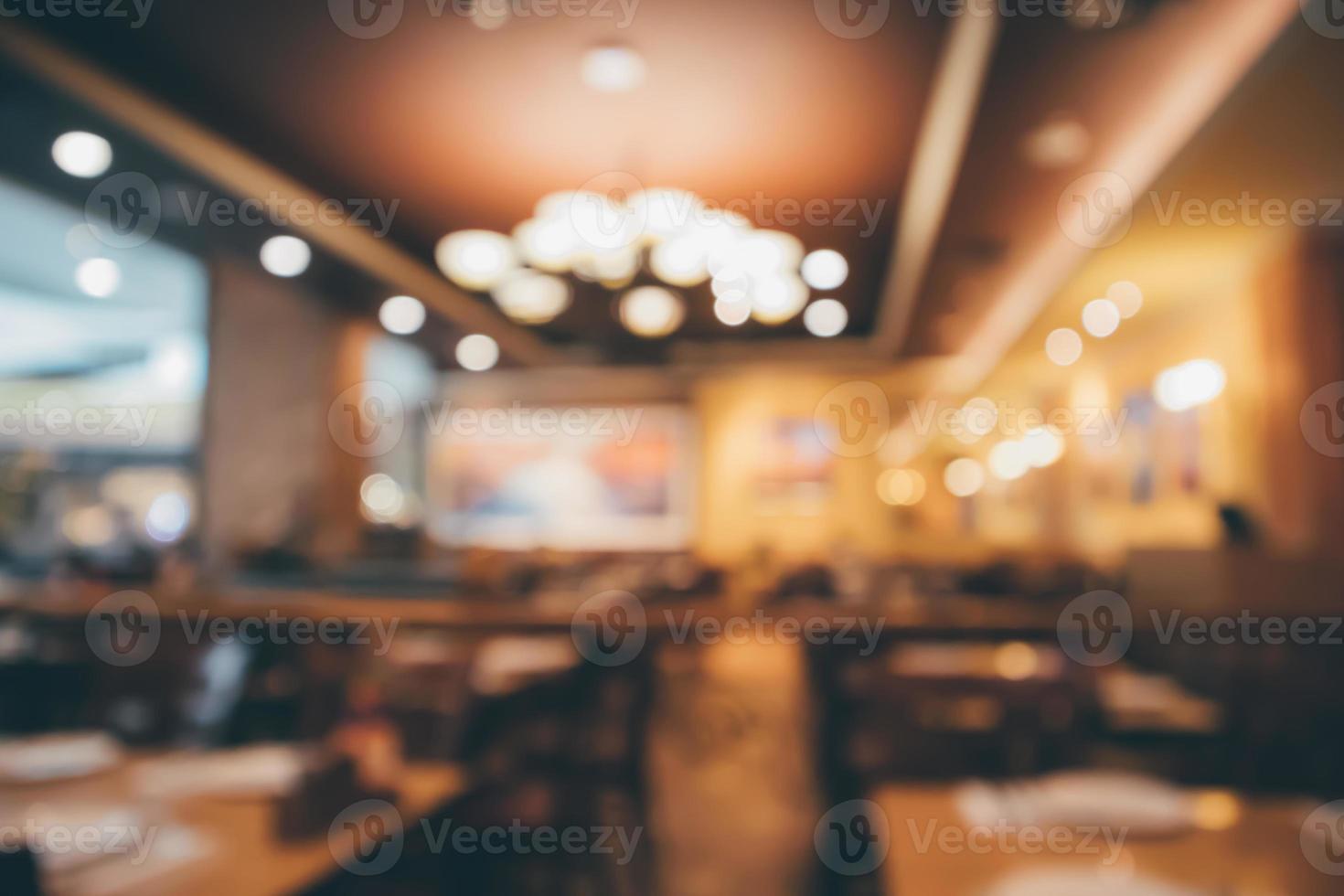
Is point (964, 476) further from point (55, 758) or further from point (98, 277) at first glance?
point (55, 758)

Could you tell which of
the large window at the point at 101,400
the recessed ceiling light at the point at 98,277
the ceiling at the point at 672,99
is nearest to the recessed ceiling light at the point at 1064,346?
the ceiling at the point at 672,99

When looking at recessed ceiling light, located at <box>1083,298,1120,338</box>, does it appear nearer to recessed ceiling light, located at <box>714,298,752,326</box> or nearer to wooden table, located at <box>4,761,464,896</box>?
recessed ceiling light, located at <box>714,298,752,326</box>

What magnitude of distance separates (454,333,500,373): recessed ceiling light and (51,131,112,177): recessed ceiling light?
4297 mm

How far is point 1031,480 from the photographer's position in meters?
10.9

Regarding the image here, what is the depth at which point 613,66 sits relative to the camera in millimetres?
3615

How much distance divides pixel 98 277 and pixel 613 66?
4584 millimetres

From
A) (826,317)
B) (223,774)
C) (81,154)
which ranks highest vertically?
(826,317)

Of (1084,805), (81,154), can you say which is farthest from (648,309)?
(1084,805)

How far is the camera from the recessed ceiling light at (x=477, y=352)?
9.08 meters

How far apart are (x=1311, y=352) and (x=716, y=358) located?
6.04 m

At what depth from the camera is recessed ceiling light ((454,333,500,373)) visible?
9078mm

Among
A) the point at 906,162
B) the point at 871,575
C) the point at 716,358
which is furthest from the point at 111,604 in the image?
the point at 716,358

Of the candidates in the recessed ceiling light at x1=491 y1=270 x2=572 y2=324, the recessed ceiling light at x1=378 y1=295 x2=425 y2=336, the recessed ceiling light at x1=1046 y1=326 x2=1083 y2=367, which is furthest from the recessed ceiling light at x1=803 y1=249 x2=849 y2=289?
the recessed ceiling light at x1=378 y1=295 x2=425 y2=336

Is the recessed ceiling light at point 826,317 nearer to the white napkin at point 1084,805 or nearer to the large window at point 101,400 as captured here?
the large window at point 101,400
